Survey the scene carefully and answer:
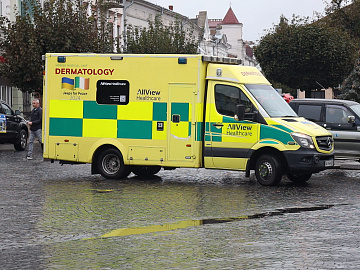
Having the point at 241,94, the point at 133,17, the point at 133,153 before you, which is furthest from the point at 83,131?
the point at 133,17

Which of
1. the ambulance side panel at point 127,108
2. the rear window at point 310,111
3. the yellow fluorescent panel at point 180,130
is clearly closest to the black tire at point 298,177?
the ambulance side panel at point 127,108

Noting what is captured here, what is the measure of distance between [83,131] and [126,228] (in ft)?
23.0

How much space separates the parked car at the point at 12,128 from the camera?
2672cm

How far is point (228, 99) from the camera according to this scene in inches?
643

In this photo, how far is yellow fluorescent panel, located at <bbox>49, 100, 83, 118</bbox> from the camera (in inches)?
680

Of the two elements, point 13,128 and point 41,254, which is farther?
point 13,128

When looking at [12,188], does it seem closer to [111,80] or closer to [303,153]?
[111,80]

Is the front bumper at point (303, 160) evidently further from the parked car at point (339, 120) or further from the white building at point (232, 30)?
the white building at point (232, 30)

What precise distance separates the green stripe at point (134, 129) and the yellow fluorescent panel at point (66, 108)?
1003mm

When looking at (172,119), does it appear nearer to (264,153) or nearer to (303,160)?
(264,153)

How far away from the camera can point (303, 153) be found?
15.6 metres

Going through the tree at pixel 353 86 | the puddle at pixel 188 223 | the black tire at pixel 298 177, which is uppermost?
the tree at pixel 353 86

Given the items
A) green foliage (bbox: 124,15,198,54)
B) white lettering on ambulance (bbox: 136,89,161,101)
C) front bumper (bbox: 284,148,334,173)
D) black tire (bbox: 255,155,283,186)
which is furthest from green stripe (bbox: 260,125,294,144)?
green foliage (bbox: 124,15,198,54)

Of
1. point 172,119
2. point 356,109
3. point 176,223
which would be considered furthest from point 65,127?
point 356,109
